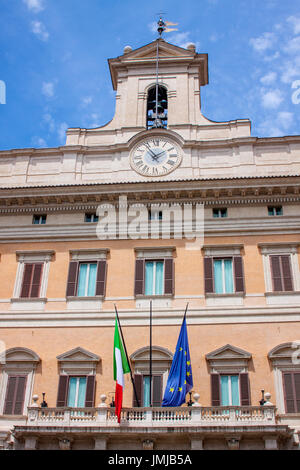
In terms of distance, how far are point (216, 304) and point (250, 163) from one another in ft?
21.4

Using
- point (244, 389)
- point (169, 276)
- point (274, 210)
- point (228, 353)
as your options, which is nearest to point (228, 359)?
point (228, 353)

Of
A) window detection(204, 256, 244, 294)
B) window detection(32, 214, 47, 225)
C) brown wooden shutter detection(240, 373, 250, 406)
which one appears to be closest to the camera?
brown wooden shutter detection(240, 373, 250, 406)

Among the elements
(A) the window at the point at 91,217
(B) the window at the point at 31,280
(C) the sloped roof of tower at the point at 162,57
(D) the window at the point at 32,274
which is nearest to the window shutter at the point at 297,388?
(D) the window at the point at 32,274

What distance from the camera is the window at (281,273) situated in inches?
884

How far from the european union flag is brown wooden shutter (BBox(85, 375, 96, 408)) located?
2.70 meters

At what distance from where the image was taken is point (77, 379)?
2148 cm

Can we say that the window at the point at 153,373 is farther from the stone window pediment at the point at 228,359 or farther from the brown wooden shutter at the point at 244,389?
the brown wooden shutter at the point at 244,389

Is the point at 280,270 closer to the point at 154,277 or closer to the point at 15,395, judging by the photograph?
the point at 154,277

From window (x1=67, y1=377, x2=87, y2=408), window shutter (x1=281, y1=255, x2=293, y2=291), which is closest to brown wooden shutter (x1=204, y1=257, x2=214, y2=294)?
window shutter (x1=281, y1=255, x2=293, y2=291)

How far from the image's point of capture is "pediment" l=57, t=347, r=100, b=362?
70.8 ft

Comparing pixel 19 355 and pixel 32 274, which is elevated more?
pixel 32 274

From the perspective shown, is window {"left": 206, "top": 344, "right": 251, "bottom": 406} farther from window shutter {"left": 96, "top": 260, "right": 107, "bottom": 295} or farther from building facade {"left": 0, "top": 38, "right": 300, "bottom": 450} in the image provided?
window shutter {"left": 96, "top": 260, "right": 107, "bottom": 295}

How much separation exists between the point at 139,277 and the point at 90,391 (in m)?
4.70
